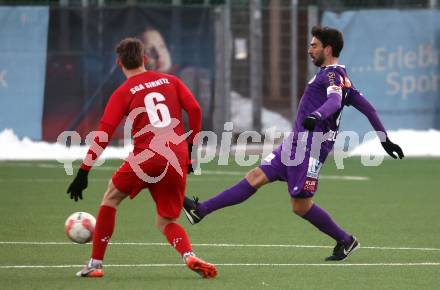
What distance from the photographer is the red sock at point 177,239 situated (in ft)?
Result: 32.1

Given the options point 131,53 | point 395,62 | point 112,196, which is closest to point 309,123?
point 131,53

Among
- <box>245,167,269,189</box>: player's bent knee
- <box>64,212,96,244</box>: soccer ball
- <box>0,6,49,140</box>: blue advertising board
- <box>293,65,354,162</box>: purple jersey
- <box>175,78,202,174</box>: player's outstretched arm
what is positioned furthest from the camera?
<box>0,6,49,140</box>: blue advertising board

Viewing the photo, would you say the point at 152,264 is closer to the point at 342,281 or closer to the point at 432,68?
the point at 342,281

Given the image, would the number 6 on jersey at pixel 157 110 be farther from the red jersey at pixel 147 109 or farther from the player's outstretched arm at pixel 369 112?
the player's outstretched arm at pixel 369 112

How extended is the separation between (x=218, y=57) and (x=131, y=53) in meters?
13.9

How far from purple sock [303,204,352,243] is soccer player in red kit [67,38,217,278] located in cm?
154

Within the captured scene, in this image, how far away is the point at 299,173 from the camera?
1091 centimetres

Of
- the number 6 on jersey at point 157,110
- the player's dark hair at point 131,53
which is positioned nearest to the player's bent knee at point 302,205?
the number 6 on jersey at point 157,110

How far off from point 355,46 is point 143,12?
12.8 feet

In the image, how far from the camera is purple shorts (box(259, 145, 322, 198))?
10.9 meters

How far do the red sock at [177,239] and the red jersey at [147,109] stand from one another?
1.78 feet

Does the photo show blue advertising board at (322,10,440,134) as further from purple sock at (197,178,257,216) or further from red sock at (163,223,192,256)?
red sock at (163,223,192,256)

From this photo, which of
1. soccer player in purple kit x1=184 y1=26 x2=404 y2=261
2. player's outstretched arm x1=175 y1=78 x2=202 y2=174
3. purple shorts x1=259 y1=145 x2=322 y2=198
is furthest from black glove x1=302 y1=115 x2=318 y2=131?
player's outstretched arm x1=175 y1=78 x2=202 y2=174

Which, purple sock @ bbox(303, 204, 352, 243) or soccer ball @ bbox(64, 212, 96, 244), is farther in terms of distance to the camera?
purple sock @ bbox(303, 204, 352, 243)
